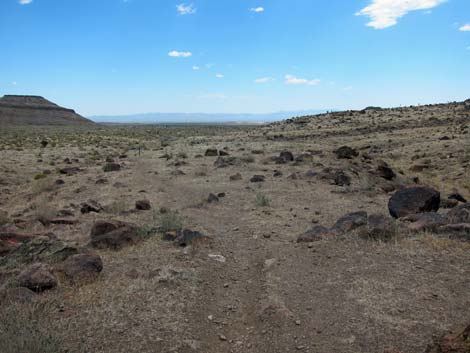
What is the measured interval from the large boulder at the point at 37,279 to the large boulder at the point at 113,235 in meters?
2.39

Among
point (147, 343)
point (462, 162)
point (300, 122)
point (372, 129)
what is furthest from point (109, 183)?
point (300, 122)

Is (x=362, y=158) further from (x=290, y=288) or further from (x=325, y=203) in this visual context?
(x=290, y=288)

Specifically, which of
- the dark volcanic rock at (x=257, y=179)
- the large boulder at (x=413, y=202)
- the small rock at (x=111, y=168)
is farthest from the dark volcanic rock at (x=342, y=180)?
the small rock at (x=111, y=168)

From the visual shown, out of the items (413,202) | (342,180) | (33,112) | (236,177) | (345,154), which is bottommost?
(236,177)

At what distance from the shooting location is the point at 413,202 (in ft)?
39.3

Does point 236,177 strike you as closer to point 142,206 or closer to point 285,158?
point 285,158

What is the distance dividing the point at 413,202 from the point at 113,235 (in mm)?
7543

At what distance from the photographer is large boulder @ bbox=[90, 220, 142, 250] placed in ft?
33.0

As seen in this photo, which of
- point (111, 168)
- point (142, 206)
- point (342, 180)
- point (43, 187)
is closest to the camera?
point (142, 206)

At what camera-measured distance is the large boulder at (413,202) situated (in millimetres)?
11789

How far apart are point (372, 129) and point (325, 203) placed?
36749mm

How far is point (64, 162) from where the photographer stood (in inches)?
1250

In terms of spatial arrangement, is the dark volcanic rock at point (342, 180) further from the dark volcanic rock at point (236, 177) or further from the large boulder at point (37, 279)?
the large boulder at point (37, 279)

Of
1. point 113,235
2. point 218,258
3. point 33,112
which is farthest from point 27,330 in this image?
point 33,112
